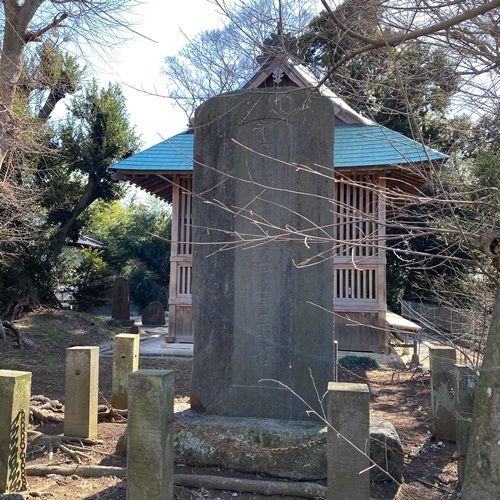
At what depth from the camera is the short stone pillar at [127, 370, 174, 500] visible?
10.3 ft

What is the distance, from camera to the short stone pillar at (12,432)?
3.65m

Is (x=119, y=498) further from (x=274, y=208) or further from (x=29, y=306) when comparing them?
(x=29, y=306)

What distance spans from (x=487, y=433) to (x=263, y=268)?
2934 millimetres

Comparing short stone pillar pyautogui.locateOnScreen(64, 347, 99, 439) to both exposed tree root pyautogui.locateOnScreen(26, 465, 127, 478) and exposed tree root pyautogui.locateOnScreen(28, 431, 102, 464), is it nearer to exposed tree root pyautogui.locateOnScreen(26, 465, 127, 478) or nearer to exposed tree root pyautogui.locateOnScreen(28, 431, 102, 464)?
exposed tree root pyautogui.locateOnScreen(28, 431, 102, 464)

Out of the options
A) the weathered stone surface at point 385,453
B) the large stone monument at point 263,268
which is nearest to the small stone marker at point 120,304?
the large stone monument at point 263,268

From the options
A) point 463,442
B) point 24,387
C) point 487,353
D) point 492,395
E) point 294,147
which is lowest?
point 463,442

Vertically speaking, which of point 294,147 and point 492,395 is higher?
point 294,147

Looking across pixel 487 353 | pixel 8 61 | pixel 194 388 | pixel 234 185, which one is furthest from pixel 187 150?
pixel 487 353

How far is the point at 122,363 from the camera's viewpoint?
6.00 meters

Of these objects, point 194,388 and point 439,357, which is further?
point 439,357

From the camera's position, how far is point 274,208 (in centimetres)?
474

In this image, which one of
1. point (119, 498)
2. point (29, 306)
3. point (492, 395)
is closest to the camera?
point (492, 395)

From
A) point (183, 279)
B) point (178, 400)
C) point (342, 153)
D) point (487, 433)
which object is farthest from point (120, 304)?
point (487, 433)

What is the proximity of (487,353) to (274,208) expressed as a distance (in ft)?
9.73
